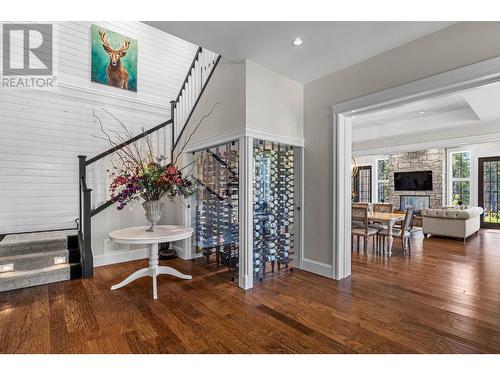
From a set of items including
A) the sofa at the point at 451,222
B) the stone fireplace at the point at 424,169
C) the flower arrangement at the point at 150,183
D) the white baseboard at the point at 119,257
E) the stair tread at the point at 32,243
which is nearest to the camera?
the flower arrangement at the point at 150,183

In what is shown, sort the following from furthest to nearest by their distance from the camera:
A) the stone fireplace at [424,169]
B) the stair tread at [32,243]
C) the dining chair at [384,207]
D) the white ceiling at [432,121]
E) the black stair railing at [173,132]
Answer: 1. the stone fireplace at [424,169]
2. the dining chair at [384,207]
3. the white ceiling at [432,121]
4. the black stair railing at [173,132]
5. the stair tread at [32,243]

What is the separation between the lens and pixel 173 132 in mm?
4902

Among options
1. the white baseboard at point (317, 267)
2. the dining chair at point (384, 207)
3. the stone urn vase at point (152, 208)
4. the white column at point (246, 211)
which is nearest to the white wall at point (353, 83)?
the white baseboard at point (317, 267)

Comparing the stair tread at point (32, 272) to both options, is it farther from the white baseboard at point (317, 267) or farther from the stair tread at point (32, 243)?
the white baseboard at point (317, 267)

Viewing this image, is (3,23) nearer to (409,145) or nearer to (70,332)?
Result: (70,332)

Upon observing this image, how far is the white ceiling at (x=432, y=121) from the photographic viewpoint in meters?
5.02

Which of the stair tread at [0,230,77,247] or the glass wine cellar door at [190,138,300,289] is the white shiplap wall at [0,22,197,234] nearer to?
the stair tread at [0,230,77,247]

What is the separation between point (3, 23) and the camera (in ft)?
12.9

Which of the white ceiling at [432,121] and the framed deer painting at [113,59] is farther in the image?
the white ceiling at [432,121]

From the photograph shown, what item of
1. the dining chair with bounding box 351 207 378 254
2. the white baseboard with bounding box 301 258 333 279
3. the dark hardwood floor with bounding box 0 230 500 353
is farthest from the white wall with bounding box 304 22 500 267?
the dining chair with bounding box 351 207 378 254

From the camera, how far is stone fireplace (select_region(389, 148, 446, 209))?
8570mm

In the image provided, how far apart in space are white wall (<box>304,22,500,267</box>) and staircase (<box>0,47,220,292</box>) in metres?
1.71

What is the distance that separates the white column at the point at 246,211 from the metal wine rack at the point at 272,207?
0.18 m
